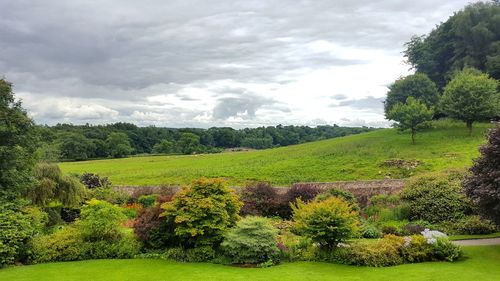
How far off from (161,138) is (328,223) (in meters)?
94.9

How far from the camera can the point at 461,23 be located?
64625mm

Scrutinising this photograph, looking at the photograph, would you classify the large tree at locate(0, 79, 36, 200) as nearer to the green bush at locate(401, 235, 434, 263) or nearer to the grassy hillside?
the green bush at locate(401, 235, 434, 263)

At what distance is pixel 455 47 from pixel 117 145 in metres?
65.0

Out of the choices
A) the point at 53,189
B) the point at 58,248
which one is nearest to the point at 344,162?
the point at 53,189

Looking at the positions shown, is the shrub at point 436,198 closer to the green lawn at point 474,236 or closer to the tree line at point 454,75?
the green lawn at point 474,236

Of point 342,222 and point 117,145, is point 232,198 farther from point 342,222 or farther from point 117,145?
point 117,145

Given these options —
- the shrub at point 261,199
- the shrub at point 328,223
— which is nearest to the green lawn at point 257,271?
the shrub at point 328,223

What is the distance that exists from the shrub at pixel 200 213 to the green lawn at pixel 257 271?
1384 millimetres

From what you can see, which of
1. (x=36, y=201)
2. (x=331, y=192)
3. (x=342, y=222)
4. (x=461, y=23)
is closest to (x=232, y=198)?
(x=342, y=222)

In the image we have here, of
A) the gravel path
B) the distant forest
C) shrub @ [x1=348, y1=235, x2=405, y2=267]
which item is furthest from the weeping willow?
the distant forest

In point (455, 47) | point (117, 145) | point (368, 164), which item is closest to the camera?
point (368, 164)

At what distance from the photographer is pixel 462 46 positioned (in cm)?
6606

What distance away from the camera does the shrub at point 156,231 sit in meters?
19.2

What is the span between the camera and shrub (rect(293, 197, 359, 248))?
1739cm
